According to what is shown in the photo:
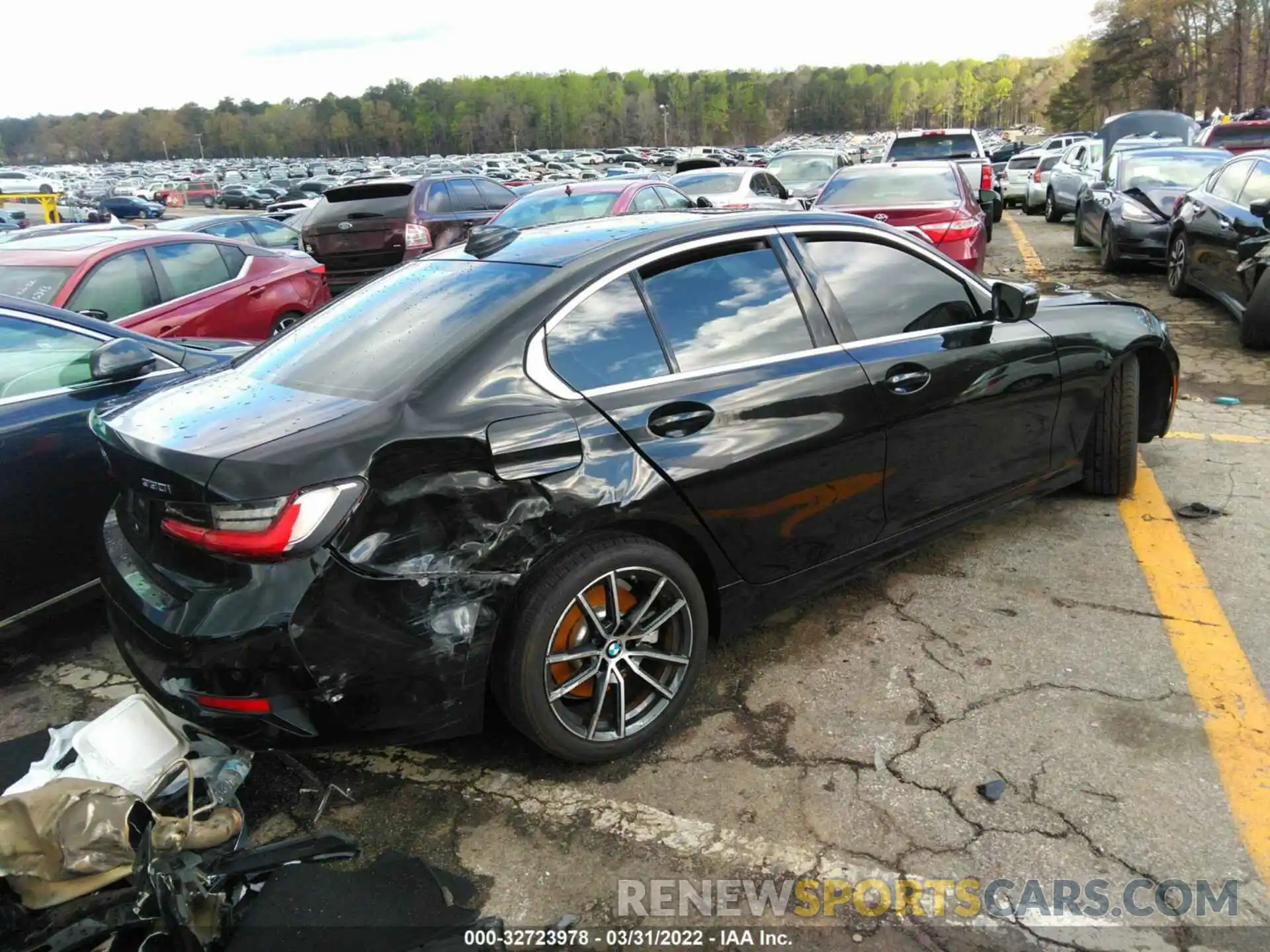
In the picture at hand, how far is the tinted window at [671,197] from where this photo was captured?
37.5 ft

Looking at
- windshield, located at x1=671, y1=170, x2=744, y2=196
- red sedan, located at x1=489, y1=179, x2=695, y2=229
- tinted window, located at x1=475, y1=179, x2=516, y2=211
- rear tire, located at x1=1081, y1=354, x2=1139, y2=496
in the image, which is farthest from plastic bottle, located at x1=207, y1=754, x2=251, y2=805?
windshield, located at x1=671, y1=170, x2=744, y2=196

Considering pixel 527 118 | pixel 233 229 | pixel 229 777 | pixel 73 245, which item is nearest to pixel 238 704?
pixel 229 777

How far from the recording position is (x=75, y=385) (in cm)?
392

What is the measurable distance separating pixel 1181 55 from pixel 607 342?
286 feet

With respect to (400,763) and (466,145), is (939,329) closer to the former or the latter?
(400,763)

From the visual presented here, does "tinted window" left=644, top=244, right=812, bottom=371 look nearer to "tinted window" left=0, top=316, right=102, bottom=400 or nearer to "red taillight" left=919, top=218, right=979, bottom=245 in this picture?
"tinted window" left=0, top=316, right=102, bottom=400

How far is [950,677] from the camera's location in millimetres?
3344

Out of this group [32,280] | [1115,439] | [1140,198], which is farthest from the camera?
[1140,198]

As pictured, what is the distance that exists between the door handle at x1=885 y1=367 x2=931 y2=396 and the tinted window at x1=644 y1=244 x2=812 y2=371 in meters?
0.38

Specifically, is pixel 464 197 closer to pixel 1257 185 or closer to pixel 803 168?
pixel 803 168

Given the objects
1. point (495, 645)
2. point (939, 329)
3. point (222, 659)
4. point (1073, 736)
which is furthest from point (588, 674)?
point (939, 329)

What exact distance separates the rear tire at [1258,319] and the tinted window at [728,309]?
6124 millimetres

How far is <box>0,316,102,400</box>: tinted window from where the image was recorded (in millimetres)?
3791

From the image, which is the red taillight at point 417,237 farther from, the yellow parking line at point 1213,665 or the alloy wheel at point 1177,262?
the yellow parking line at point 1213,665
